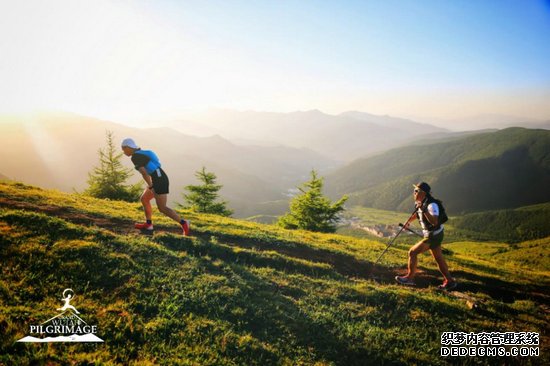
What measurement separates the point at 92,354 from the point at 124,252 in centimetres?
418

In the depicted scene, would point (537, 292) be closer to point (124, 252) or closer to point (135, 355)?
point (135, 355)

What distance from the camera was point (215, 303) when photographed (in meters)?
7.42

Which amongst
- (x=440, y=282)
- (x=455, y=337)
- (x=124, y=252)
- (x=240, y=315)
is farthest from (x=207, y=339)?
(x=440, y=282)

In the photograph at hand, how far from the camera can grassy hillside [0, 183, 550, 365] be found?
5.71 m

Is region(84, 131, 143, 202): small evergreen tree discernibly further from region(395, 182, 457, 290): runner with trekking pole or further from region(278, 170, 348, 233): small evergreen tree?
region(395, 182, 457, 290): runner with trekking pole

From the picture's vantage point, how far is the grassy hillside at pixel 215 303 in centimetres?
571

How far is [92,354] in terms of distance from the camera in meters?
5.02

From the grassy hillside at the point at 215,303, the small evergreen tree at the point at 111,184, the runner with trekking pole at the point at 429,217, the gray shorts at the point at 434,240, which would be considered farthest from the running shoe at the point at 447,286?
the small evergreen tree at the point at 111,184

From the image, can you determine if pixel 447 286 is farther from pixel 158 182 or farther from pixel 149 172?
pixel 149 172

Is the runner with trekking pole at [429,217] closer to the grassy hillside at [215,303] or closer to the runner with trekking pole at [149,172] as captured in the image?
the grassy hillside at [215,303]

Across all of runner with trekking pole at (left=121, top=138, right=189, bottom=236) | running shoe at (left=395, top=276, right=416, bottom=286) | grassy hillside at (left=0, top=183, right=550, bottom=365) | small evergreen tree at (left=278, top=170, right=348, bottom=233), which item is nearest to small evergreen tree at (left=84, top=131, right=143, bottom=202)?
small evergreen tree at (left=278, top=170, right=348, bottom=233)

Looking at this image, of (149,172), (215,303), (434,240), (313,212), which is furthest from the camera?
(313,212)

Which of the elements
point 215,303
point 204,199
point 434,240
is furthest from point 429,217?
point 204,199

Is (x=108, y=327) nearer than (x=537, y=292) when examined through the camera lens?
Yes
